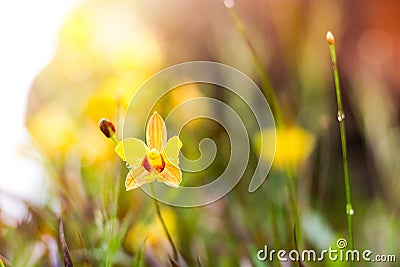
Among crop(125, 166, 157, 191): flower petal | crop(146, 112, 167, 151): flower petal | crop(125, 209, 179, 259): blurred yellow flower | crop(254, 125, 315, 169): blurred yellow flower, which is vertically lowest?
crop(125, 209, 179, 259): blurred yellow flower

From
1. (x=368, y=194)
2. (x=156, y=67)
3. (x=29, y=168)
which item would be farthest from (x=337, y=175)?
(x=29, y=168)

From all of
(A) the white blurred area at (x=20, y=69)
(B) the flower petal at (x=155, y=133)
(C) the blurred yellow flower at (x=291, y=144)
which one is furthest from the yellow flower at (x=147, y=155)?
(C) the blurred yellow flower at (x=291, y=144)

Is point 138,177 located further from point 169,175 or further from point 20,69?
point 20,69

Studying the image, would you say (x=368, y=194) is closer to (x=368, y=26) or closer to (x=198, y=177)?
(x=198, y=177)

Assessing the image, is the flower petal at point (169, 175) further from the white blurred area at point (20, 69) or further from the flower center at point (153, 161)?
the white blurred area at point (20, 69)

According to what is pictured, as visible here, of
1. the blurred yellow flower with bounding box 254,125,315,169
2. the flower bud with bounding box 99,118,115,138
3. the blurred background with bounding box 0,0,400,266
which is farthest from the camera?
the blurred yellow flower with bounding box 254,125,315,169

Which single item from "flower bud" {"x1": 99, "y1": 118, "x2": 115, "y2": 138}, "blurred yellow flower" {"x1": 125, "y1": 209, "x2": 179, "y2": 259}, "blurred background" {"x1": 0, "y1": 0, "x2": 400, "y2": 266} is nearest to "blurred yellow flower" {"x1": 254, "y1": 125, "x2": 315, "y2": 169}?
"blurred background" {"x1": 0, "y1": 0, "x2": 400, "y2": 266}

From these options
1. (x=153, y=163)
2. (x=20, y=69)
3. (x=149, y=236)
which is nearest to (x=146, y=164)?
(x=153, y=163)

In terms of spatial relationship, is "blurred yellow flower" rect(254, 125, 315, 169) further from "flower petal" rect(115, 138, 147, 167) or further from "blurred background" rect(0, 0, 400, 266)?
"flower petal" rect(115, 138, 147, 167)
